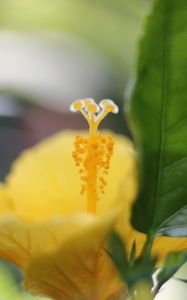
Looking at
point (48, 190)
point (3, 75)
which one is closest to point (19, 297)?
point (48, 190)

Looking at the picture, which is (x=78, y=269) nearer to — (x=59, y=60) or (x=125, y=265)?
(x=125, y=265)

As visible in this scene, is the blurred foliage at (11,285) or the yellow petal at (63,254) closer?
the yellow petal at (63,254)

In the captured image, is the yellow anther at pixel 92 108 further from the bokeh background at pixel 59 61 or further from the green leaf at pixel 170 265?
the bokeh background at pixel 59 61

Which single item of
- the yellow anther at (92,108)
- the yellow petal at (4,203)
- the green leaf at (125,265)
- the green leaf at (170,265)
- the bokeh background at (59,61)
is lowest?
the bokeh background at (59,61)

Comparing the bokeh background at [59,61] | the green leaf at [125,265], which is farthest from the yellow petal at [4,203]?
the bokeh background at [59,61]

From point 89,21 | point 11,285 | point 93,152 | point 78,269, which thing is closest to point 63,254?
point 78,269

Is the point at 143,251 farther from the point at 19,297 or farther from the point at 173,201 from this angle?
the point at 19,297

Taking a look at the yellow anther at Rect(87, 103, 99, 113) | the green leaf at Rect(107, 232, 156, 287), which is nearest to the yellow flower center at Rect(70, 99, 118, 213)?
the yellow anther at Rect(87, 103, 99, 113)
